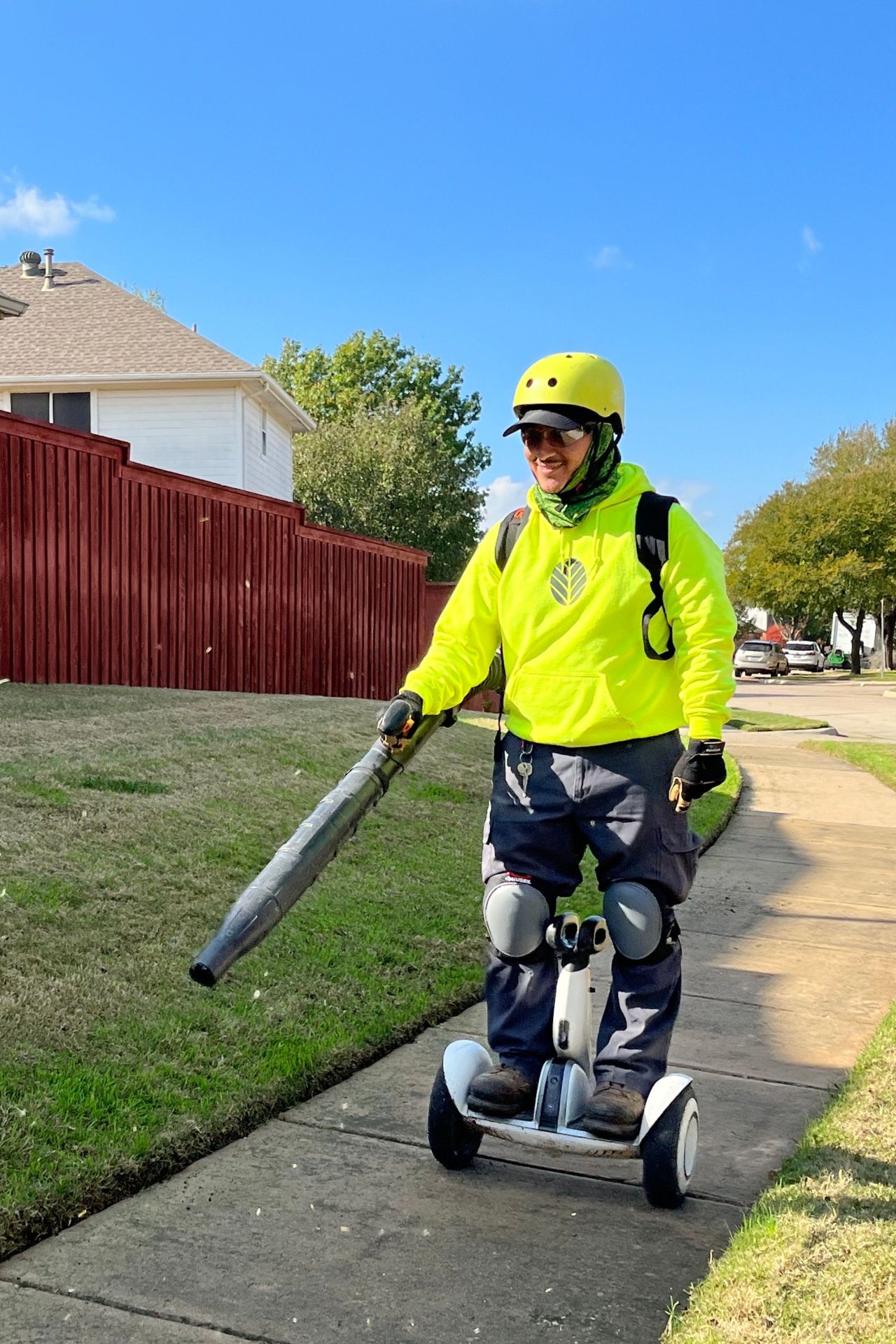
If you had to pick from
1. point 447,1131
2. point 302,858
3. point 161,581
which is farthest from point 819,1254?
point 161,581

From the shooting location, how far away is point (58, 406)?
77.0ft

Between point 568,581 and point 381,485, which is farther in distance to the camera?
point 381,485

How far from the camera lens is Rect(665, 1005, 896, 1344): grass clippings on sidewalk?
253 centimetres

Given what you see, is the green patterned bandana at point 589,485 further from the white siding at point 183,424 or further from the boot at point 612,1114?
the white siding at point 183,424

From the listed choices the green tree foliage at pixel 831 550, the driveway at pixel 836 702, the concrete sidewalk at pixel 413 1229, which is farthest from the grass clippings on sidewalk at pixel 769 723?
the green tree foliage at pixel 831 550

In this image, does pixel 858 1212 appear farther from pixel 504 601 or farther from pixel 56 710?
pixel 56 710

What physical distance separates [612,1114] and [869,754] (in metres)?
13.0

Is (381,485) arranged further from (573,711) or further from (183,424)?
(573,711)

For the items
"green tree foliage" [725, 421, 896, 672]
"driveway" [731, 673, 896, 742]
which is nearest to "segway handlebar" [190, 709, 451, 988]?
"driveway" [731, 673, 896, 742]

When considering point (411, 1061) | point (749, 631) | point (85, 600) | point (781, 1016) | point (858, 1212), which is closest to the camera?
point (858, 1212)

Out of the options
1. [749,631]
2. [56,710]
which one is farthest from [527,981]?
[749,631]

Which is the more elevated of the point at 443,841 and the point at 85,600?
the point at 85,600

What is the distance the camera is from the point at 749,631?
86062mm

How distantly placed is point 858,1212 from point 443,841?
4.40 meters
